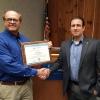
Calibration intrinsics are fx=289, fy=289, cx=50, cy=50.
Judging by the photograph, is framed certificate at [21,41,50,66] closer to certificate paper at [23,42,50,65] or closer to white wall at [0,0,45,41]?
certificate paper at [23,42,50,65]

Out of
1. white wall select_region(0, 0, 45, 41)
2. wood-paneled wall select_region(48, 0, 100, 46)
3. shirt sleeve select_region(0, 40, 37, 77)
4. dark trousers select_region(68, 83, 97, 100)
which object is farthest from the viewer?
white wall select_region(0, 0, 45, 41)

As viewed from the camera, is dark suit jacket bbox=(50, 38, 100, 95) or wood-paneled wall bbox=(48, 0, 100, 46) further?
wood-paneled wall bbox=(48, 0, 100, 46)

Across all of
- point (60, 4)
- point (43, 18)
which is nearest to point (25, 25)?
point (43, 18)

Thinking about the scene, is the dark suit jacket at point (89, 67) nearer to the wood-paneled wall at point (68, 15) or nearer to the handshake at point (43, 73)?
the handshake at point (43, 73)

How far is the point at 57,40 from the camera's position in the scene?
4.81 metres

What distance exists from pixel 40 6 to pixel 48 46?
7.42 feet

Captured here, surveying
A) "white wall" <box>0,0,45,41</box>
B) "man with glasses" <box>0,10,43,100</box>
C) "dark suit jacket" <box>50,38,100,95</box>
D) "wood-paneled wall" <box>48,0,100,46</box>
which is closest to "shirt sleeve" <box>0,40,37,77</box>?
"man with glasses" <box>0,10,43,100</box>

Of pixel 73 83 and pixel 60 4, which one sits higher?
pixel 60 4

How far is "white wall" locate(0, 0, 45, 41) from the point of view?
4.68 m

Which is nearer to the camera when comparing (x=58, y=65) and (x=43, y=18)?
(x=58, y=65)

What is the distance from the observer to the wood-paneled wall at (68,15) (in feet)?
14.1

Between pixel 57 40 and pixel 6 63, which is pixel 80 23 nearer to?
pixel 6 63

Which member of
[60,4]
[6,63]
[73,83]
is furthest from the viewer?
[60,4]

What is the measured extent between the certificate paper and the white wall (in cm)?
200
